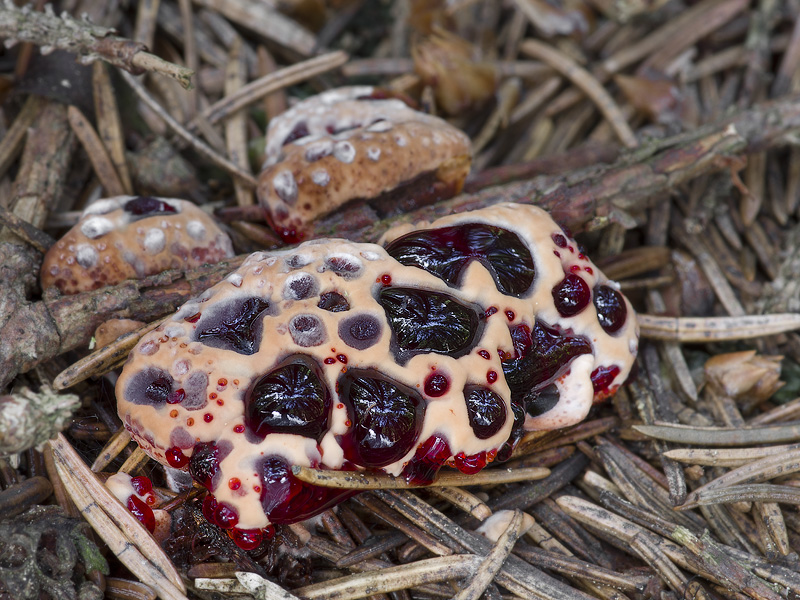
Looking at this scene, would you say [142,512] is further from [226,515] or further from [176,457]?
[226,515]

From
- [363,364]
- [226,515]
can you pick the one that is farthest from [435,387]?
[226,515]

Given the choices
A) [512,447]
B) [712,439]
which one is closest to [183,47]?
[512,447]

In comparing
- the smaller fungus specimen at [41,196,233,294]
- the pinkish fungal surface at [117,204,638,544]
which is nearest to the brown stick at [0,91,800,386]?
the smaller fungus specimen at [41,196,233,294]

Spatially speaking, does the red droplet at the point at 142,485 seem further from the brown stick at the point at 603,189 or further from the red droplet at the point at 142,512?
the brown stick at the point at 603,189

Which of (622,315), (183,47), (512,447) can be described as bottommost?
(512,447)

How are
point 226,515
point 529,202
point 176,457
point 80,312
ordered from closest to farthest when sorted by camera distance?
point 226,515, point 176,457, point 80,312, point 529,202

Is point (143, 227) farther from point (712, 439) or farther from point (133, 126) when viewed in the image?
point (712, 439)

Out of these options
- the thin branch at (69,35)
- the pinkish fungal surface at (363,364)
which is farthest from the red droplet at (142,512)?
the thin branch at (69,35)
